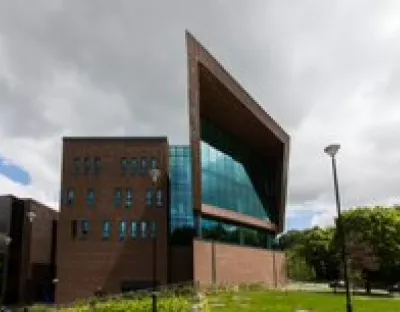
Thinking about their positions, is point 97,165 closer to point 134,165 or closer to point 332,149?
point 134,165

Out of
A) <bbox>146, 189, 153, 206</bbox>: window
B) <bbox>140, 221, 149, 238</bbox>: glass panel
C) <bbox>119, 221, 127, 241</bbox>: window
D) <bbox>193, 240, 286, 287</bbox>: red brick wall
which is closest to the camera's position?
<bbox>193, 240, 286, 287</bbox>: red brick wall

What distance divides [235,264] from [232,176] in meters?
9.45

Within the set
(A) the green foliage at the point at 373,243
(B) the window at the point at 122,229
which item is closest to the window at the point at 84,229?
(B) the window at the point at 122,229

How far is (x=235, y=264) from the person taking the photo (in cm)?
6078

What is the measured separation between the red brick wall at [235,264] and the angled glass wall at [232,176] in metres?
4.36

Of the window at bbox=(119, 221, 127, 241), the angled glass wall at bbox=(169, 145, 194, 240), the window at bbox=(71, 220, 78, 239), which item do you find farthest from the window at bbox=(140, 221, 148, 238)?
the window at bbox=(71, 220, 78, 239)

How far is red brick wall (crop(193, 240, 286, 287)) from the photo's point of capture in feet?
179

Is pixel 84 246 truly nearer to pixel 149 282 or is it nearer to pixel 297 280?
pixel 149 282

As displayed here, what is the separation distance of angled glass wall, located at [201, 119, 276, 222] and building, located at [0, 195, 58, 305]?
21.2 meters

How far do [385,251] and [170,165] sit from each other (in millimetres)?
25169

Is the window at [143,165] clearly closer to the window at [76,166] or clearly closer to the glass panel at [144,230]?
the glass panel at [144,230]

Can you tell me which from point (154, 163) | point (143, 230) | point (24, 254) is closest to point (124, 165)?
point (154, 163)

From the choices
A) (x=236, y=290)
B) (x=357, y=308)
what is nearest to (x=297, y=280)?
(x=236, y=290)

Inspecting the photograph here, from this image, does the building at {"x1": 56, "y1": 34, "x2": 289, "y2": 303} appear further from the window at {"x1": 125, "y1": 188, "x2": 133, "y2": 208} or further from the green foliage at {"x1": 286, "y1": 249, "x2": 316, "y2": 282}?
the green foliage at {"x1": 286, "y1": 249, "x2": 316, "y2": 282}
